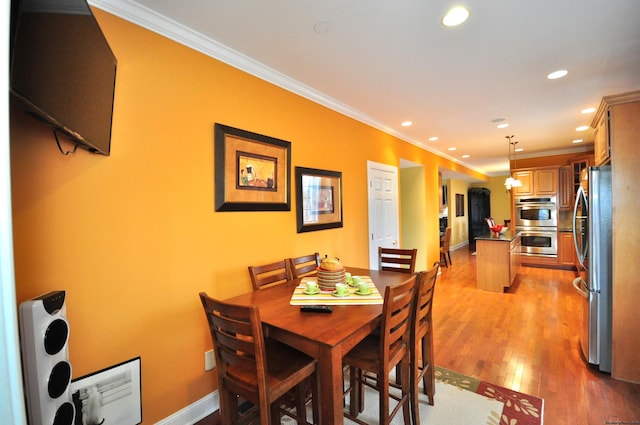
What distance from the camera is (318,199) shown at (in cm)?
296

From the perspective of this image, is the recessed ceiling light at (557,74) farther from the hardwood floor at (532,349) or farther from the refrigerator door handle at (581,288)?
the hardwood floor at (532,349)

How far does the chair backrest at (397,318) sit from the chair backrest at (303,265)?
3.41 ft

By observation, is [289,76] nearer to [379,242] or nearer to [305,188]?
[305,188]

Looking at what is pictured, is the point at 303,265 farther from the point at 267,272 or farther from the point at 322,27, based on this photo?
the point at 322,27

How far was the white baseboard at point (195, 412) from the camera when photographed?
69.7 inches

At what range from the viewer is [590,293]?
246 cm

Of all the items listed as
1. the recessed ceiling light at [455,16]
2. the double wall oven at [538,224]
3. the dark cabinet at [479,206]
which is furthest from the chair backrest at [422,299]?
the dark cabinet at [479,206]

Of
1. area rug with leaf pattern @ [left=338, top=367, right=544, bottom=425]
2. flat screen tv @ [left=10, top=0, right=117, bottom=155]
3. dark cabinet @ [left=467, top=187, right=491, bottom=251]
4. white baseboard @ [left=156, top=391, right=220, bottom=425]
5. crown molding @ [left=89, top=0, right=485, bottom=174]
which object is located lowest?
area rug with leaf pattern @ [left=338, top=367, right=544, bottom=425]

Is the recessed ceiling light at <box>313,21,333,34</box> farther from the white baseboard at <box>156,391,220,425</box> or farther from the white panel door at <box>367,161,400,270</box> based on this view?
the white baseboard at <box>156,391,220,425</box>

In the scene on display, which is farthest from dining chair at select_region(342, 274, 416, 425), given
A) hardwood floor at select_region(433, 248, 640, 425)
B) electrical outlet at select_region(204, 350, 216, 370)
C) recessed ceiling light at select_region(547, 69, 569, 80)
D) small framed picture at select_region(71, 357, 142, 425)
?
recessed ceiling light at select_region(547, 69, 569, 80)

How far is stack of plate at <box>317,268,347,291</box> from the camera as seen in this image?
1973 millimetres

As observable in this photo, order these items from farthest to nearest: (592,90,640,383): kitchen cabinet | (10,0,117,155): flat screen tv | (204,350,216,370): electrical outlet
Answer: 1. (592,90,640,383): kitchen cabinet
2. (204,350,216,370): electrical outlet
3. (10,0,117,155): flat screen tv

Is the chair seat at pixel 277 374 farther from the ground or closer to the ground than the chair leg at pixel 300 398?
farther from the ground

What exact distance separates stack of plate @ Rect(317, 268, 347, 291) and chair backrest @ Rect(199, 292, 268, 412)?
0.71 meters
